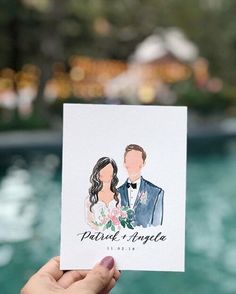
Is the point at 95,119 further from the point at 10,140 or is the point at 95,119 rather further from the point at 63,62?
the point at 63,62

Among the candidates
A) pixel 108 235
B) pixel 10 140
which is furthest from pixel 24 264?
pixel 10 140

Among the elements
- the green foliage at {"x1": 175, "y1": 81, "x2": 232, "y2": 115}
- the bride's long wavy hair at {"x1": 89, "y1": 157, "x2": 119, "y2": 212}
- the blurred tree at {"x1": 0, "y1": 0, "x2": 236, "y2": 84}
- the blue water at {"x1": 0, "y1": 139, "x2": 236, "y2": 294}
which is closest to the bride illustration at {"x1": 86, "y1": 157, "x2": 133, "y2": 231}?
the bride's long wavy hair at {"x1": 89, "y1": 157, "x2": 119, "y2": 212}

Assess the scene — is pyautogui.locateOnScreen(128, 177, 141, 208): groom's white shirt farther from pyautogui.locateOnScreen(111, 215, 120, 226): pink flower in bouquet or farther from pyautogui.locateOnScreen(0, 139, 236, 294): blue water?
pyautogui.locateOnScreen(0, 139, 236, 294): blue water

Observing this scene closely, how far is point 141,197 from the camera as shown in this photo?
3.43 feet

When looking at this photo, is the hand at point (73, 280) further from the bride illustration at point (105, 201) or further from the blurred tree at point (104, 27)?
the blurred tree at point (104, 27)

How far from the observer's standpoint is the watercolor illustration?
1.03 meters

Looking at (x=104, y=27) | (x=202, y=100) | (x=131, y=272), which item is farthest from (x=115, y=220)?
(x=104, y=27)

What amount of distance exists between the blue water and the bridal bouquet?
3.53m

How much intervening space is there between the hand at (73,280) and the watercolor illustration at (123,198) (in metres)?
0.06

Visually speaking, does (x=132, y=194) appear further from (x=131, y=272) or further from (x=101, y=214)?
(x=131, y=272)

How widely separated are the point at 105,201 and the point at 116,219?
29mm

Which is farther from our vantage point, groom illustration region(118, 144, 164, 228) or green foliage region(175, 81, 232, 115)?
green foliage region(175, 81, 232, 115)

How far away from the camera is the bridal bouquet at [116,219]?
3.39 ft

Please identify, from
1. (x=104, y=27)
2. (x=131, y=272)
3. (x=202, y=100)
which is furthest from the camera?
(x=104, y=27)
